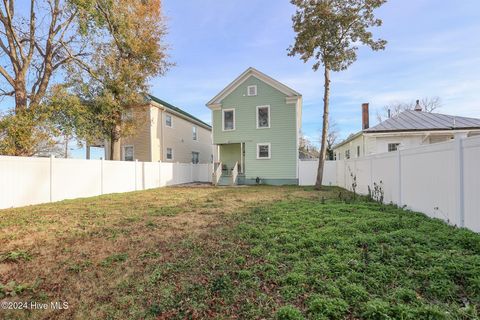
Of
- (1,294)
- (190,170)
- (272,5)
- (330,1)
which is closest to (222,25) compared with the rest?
(272,5)

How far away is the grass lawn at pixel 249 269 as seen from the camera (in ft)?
8.05

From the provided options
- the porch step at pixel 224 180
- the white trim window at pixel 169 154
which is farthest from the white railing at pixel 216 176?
the white trim window at pixel 169 154

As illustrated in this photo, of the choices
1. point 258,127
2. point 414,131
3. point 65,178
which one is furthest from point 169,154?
point 414,131

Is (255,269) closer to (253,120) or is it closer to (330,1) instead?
(330,1)

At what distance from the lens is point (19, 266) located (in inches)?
141

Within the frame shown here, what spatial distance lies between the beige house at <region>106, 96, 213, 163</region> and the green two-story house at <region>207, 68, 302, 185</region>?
4.30m

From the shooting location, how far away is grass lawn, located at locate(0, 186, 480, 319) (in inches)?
96.6

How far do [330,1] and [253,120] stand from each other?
8.37m

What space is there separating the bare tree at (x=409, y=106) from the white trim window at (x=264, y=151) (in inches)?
1089

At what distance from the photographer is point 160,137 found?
19.7 m

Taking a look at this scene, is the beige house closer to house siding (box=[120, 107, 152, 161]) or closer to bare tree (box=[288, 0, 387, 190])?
house siding (box=[120, 107, 152, 161])

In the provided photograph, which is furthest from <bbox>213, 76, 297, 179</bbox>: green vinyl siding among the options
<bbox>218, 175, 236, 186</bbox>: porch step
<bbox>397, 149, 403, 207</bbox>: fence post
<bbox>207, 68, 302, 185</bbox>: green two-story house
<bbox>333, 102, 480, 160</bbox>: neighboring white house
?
<bbox>397, 149, 403, 207</bbox>: fence post

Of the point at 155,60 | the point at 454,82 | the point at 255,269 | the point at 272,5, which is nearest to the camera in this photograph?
the point at 255,269

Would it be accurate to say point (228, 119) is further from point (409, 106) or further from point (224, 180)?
point (409, 106)
